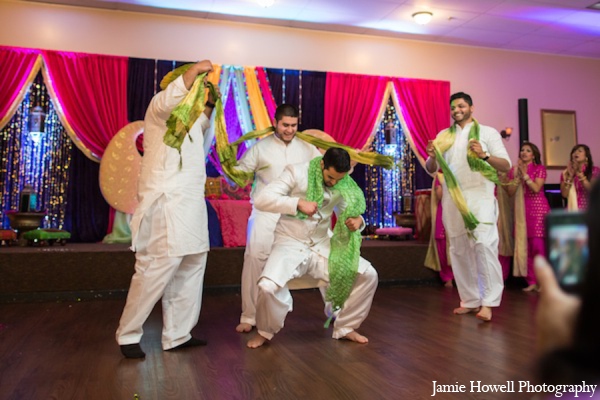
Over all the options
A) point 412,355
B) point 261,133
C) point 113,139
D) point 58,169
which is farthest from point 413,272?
point 58,169

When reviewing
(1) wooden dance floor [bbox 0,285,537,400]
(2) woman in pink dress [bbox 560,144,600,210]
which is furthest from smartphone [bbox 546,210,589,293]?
(2) woman in pink dress [bbox 560,144,600,210]

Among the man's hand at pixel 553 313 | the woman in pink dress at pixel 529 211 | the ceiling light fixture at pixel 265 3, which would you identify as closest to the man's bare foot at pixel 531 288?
the woman in pink dress at pixel 529 211

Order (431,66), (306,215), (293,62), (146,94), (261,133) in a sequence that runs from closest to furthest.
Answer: (306,215)
(261,133)
(146,94)
(293,62)
(431,66)

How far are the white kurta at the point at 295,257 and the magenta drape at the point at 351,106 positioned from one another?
4.25m

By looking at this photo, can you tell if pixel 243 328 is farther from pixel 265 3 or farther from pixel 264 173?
pixel 265 3

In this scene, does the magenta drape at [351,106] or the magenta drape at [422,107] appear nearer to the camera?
the magenta drape at [351,106]

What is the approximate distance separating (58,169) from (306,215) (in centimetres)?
460

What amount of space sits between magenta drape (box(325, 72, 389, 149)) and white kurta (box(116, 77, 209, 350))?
14.6 feet

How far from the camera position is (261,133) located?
3.91 m

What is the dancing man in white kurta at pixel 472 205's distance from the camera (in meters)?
3.79

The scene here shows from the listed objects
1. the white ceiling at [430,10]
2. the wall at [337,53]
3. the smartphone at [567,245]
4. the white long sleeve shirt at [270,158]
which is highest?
the white ceiling at [430,10]

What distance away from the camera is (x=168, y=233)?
2.75 meters

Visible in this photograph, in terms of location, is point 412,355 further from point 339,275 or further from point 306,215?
point 306,215

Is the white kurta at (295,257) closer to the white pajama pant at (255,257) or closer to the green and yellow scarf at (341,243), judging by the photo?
the green and yellow scarf at (341,243)
